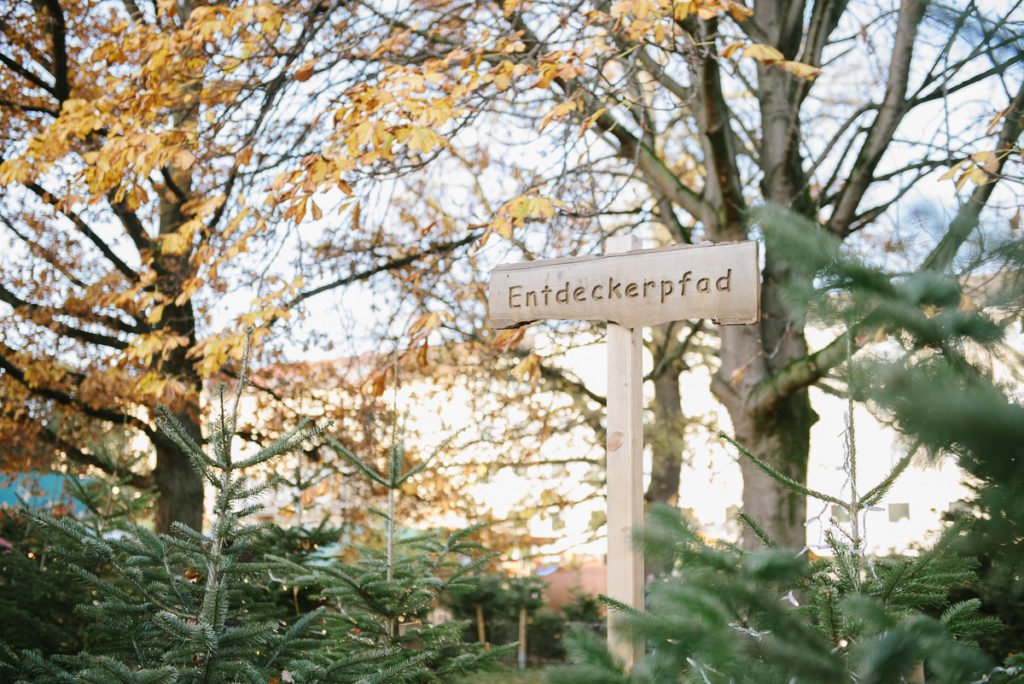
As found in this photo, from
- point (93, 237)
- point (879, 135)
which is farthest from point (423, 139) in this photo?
point (93, 237)

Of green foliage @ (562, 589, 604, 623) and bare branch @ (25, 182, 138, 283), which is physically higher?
bare branch @ (25, 182, 138, 283)

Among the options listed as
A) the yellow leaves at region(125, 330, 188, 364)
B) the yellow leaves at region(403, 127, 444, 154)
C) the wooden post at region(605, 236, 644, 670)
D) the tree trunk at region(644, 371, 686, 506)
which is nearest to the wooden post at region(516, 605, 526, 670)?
the tree trunk at region(644, 371, 686, 506)

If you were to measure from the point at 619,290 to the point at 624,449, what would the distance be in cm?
59

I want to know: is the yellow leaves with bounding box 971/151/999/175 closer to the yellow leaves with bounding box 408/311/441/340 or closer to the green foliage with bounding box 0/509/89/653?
the yellow leaves with bounding box 408/311/441/340

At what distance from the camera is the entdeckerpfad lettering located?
3.25m

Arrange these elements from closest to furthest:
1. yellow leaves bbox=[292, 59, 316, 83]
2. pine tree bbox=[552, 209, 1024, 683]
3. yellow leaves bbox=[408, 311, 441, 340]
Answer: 1. pine tree bbox=[552, 209, 1024, 683]
2. yellow leaves bbox=[408, 311, 441, 340]
3. yellow leaves bbox=[292, 59, 316, 83]

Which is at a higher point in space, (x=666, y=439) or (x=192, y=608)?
(x=666, y=439)

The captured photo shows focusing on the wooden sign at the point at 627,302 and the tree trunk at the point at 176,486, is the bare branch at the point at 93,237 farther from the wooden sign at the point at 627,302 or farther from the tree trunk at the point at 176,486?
the wooden sign at the point at 627,302

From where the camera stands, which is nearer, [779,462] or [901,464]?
[901,464]

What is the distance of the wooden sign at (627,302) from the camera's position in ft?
10.5

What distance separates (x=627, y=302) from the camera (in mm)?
3439

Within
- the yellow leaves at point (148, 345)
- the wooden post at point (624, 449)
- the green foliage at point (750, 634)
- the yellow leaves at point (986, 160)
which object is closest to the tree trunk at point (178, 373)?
the yellow leaves at point (148, 345)

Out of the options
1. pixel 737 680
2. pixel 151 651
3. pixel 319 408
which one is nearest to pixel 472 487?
pixel 319 408

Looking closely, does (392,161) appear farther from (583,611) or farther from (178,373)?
(583,611)
